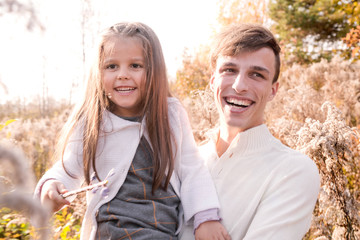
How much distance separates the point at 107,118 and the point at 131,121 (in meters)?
0.13

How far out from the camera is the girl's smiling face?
1.95 m

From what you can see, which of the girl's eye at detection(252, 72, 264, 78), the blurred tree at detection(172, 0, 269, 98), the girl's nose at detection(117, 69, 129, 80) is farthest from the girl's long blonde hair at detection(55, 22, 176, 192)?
the blurred tree at detection(172, 0, 269, 98)

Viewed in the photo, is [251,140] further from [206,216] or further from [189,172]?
[206,216]

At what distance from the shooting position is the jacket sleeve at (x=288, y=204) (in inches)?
63.4

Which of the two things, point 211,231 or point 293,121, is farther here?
point 293,121

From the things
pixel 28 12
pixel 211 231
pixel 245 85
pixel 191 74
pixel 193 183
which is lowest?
pixel 191 74

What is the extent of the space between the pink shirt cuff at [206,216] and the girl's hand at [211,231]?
17 mm

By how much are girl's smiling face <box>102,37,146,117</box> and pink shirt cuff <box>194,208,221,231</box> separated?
690 mm

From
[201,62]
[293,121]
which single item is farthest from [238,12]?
[293,121]

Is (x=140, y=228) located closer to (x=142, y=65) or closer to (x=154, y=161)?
(x=154, y=161)

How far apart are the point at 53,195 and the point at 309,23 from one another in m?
17.0

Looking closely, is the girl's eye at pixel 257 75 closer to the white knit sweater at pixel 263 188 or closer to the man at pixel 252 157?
the man at pixel 252 157

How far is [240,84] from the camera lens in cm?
199

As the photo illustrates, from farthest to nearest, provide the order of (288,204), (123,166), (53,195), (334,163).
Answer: (334,163), (123,166), (288,204), (53,195)
